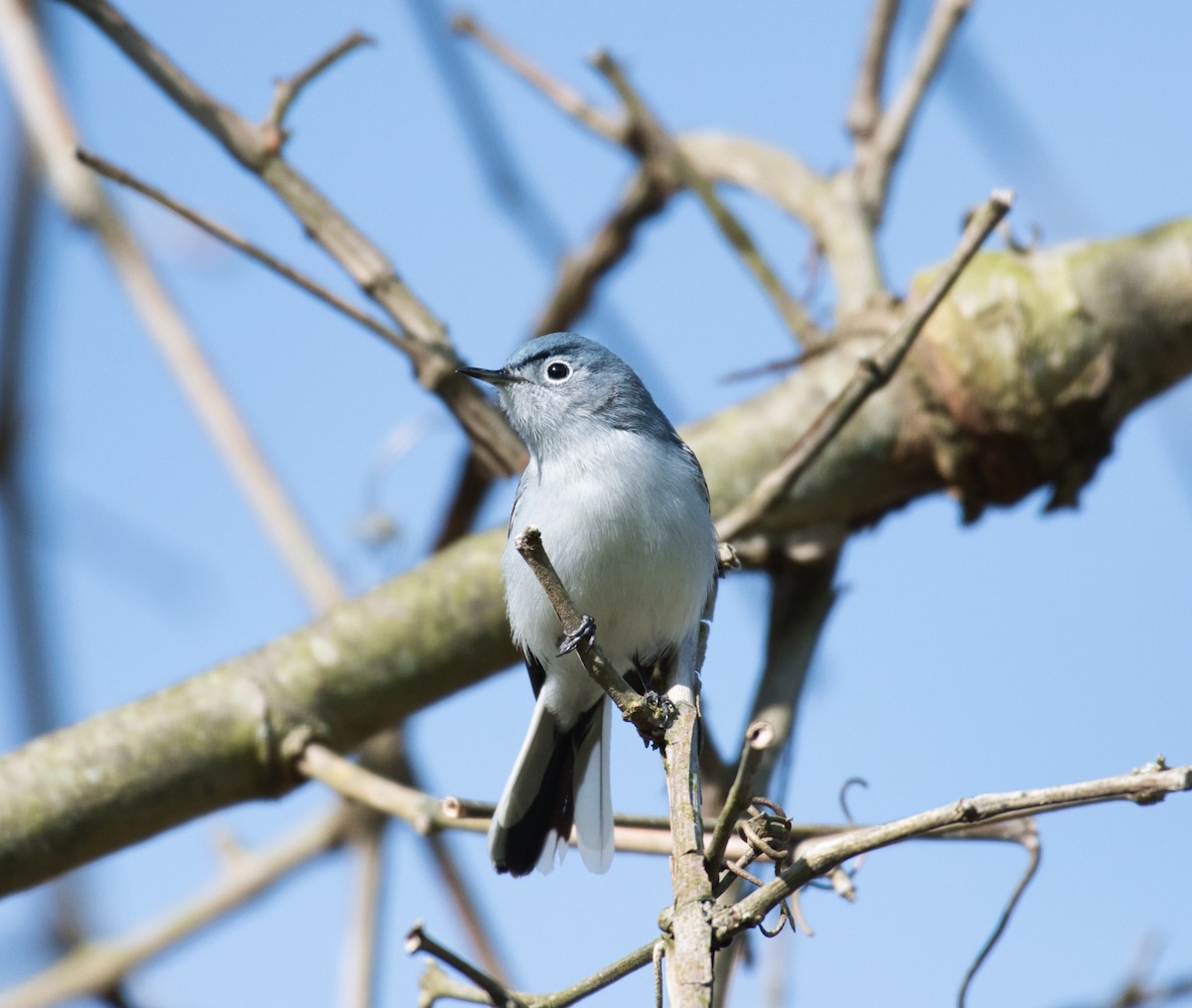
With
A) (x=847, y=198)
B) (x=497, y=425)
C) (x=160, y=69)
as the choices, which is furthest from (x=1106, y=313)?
(x=160, y=69)

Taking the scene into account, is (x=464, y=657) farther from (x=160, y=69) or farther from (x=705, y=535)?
(x=160, y=69)

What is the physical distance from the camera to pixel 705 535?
8.54 ft

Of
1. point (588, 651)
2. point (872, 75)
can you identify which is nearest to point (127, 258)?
point (588, 651)

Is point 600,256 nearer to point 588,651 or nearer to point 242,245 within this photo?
point 242,245

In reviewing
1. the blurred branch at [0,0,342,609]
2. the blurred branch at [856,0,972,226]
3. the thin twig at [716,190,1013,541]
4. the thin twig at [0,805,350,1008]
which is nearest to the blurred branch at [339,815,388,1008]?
the thin twig at [0,805,350,1008]

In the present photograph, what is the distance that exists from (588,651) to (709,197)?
231 cm

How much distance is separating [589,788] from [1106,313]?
5.49ft

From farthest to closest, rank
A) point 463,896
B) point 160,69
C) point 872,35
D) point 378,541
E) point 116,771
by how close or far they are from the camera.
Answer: point 872,35
point 378,541
point 463,896
point 160,69
point 116,771

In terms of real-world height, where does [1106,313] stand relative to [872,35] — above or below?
below

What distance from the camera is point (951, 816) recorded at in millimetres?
1276

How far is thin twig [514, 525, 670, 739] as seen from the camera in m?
1.66

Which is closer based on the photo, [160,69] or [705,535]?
[705,535]

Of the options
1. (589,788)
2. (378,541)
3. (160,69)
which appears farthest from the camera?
(378,541)

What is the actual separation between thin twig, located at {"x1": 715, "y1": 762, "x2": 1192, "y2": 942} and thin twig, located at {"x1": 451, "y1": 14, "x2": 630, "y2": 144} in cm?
318
